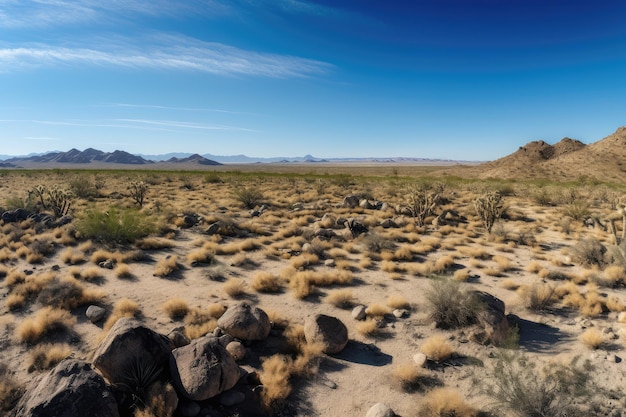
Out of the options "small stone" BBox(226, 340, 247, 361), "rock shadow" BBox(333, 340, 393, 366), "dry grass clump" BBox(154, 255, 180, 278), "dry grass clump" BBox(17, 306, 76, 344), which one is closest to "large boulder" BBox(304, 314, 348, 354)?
"rock shadow" BBox(333, 340, 393, 366)

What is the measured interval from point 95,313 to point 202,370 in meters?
4.15

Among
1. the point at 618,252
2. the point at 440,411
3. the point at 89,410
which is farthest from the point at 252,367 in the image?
the point at 618,252

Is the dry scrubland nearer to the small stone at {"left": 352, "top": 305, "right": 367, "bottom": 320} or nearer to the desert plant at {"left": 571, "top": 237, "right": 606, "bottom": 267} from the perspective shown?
the desert plant at {"left": 571, "top": 237, "right": 606, "bottom": 267}

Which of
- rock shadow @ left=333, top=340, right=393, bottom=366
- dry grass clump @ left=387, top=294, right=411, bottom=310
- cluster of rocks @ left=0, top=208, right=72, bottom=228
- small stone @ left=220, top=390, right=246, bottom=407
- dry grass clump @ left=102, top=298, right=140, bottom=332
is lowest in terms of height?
rock shadow @ left=333, top=340, right=393, bottom=366

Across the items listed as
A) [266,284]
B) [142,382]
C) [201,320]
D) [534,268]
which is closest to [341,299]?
[266,284]

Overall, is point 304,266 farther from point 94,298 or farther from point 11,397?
point 11,397

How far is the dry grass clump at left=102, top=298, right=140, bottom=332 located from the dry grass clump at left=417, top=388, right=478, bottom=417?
6.31m

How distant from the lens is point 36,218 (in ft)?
54.7

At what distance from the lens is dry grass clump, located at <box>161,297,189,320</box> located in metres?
7.69

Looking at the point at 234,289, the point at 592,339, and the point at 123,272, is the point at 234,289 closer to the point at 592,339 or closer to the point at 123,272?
the point at 123,272

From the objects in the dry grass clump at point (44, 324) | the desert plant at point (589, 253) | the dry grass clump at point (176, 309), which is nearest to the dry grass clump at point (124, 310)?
the dry grass clump at point (176, 309)

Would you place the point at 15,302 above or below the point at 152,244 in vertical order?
below

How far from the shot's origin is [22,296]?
8398 mm

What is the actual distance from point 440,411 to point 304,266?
7.06 meters
